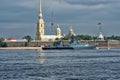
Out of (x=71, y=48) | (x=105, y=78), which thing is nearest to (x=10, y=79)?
(x=105, y=78)

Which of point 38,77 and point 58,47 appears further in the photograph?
point 58,47

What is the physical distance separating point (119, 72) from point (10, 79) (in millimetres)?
11053

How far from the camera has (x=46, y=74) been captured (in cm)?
5122

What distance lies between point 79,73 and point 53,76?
13.0ft

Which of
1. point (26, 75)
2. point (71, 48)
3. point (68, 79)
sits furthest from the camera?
point (71, 48)

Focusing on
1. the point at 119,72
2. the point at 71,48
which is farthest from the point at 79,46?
the point at 119,72

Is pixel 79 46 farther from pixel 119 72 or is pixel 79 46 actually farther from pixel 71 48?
pixel 119 72

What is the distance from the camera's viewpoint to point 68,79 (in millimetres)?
46156

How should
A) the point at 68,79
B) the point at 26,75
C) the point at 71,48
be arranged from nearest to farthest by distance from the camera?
the point at 68,79, the point at 26,75, the point at 71,48

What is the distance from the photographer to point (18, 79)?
46.8 meters

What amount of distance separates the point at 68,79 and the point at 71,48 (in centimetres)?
14225

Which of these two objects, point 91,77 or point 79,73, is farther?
point 79,73

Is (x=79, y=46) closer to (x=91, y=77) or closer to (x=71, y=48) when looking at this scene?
(x=71, y=48)

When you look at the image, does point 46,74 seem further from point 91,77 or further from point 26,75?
point 91,77
